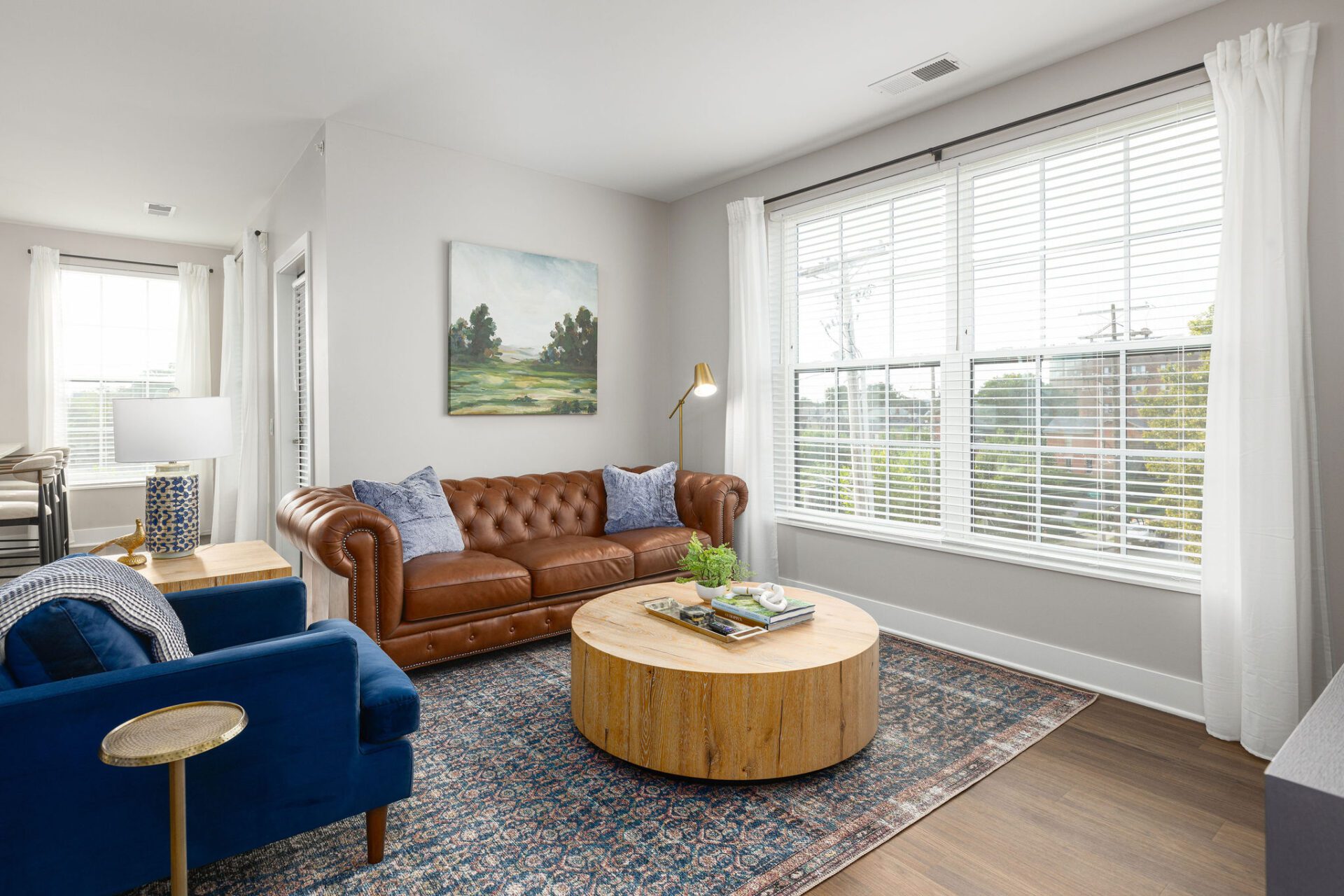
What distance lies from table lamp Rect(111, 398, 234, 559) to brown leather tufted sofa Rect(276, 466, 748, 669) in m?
0.46

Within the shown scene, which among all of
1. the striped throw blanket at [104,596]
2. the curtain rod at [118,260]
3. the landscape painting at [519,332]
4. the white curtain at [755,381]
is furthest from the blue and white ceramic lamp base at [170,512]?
the curtain rod at [118,260]

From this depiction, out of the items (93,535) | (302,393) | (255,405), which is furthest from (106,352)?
(302,393)

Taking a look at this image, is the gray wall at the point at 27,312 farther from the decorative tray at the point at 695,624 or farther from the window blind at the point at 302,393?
the decorative tray at the point at 695,624

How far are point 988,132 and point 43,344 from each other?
7256 millimetres

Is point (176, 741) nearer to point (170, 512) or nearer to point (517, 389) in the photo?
point (170, 512)

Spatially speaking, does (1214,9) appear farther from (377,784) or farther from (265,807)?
(265,807)

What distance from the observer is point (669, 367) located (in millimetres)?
5328

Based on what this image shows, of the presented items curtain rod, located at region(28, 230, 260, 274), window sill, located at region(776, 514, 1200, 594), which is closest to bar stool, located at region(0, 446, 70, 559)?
curtain rod, located at region(28, 230, 260, 274)

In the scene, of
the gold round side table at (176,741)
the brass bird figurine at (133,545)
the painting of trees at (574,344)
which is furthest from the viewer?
the painting of trees at (574,344)

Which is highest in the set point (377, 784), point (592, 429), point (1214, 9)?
point (1214, 9)

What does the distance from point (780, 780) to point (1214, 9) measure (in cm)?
330

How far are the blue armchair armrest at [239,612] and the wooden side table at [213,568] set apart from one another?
222 millimetres

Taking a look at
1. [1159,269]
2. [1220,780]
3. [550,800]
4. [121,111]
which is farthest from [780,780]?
[121,111]

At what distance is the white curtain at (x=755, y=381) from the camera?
14.8 ft
